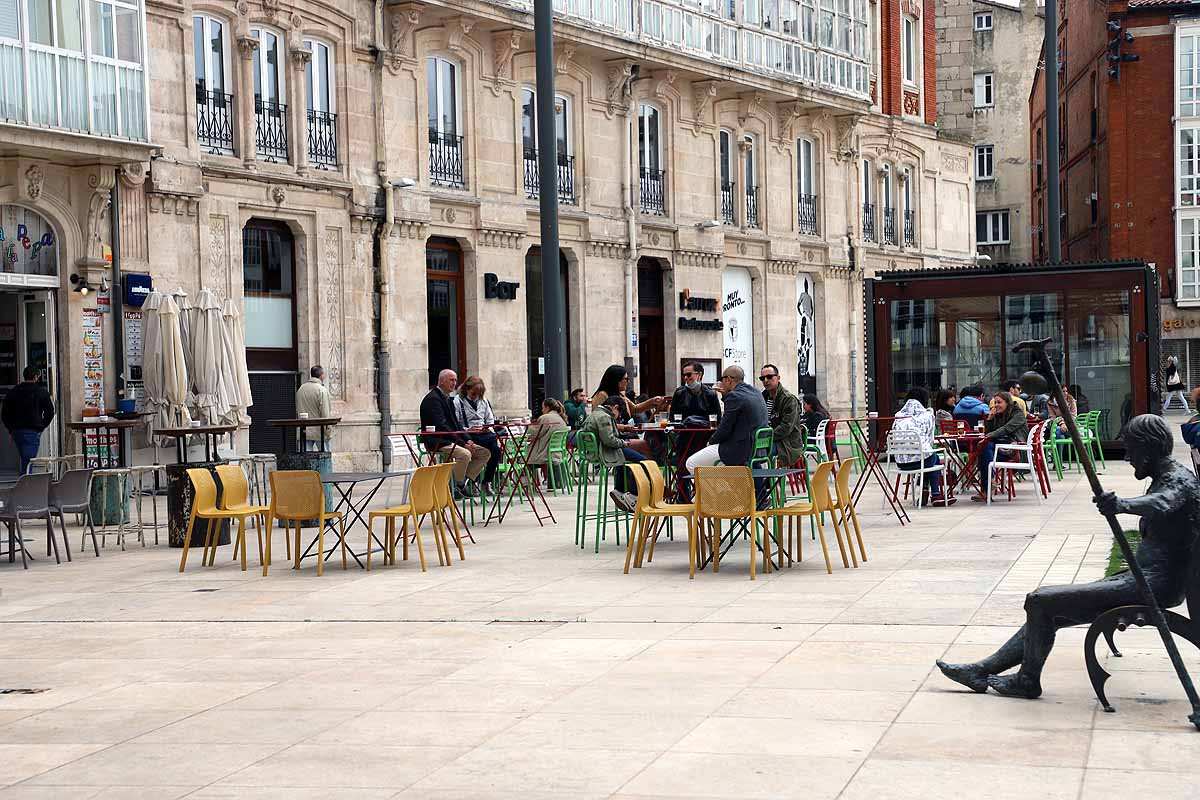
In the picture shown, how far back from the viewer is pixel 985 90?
6444cm

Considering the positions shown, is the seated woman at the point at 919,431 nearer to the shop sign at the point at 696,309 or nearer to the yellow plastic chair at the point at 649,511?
the yellow plastic chair at the point at 649,511

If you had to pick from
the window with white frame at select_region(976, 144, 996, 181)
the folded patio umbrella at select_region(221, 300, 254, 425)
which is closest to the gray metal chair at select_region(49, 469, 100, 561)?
the folded patio umbrella at select_region(221, 300, 254, 425)

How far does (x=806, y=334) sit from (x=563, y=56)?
11080mm

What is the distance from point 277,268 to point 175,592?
1399 centimetres

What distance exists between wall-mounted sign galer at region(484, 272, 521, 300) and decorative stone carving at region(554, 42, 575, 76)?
14.4 ft

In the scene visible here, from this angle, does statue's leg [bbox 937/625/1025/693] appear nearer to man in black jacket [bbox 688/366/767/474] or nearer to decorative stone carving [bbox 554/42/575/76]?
man in black jacket [bbox 688/366/767/474]

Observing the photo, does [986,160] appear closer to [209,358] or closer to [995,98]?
[995,98]

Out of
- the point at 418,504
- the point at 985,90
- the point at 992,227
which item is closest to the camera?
the point at 418,504

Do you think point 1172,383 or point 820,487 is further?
point 1172,383

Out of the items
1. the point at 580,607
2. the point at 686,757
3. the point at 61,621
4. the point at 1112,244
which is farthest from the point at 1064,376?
the point at 1112,244

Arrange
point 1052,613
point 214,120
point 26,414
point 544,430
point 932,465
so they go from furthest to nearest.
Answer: point 214,120 → point 26,414 → point 544,430 → point 932,465 → point 1052,613

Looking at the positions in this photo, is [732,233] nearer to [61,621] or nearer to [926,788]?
[61,621]

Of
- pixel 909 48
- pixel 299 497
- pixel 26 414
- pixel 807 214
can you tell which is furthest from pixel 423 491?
pixel 909 48

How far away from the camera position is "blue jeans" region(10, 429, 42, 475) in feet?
64.3
